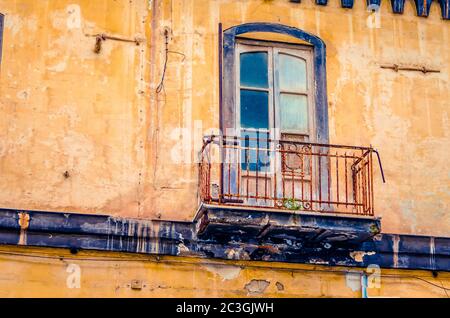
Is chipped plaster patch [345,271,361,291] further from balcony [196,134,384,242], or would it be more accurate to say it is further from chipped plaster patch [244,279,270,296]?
chipped plaster patch [244,279,270,296]

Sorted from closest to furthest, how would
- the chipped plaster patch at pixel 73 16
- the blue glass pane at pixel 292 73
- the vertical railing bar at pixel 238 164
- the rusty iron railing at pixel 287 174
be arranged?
1. the vertical railing bar at pixel 238 164
2. the rusty iron railing at pixel 287 174
3. the chipped plaster patch at pixel 73 16
4. the blue glass pane at pixel 292 73

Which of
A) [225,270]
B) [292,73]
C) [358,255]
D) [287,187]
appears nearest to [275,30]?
[292,73]

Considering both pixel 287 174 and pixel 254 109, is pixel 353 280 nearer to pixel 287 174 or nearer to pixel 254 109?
pixel 287 174

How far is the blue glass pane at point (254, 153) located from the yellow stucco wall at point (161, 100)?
492 millimetres

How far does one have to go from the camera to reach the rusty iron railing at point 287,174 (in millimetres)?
12500

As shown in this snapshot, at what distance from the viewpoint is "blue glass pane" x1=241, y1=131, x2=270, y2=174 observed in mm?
12750

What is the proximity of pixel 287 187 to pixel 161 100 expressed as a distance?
1.88 m

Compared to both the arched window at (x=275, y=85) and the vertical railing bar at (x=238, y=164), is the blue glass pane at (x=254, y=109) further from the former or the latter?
the vertical railing bar at (x=238, y=164)

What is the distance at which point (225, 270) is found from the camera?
482 inches

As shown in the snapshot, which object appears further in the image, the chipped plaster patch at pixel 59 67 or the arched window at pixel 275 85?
the arched window at pixel 275 85

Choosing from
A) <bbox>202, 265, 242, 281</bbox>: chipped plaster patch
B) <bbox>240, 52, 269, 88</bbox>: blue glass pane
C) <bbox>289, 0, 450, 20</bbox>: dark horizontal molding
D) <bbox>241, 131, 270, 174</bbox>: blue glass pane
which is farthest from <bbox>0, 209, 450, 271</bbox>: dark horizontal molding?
<bbox>289, 0, 450, 20</bbox>: dark horizontal molding

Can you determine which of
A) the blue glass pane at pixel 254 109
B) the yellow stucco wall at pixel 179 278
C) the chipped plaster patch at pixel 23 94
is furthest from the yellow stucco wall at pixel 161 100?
the yellow stucco wall at pixel 179 278

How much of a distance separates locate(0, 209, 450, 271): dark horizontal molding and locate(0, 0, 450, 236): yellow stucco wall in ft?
0.80
